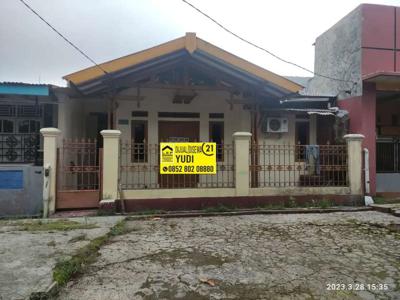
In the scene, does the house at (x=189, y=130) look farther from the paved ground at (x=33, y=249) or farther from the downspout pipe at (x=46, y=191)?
the paved ground at (x=33, y=249)

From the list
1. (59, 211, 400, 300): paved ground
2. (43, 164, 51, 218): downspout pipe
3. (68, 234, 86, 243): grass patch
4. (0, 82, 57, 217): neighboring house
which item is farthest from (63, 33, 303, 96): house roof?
(68, 234, 86, 243): grass patch

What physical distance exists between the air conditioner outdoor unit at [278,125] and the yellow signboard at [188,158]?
316 cm

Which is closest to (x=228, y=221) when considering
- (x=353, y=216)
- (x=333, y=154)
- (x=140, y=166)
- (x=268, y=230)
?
(x=268, y=230)

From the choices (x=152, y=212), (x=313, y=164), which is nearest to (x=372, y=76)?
(x=313, y=164)

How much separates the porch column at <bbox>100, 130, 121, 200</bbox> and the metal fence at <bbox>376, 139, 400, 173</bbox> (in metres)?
8.46

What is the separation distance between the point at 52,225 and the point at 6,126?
15.2 ft

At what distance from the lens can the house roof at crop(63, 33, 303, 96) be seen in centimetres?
891

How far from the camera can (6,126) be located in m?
10.0

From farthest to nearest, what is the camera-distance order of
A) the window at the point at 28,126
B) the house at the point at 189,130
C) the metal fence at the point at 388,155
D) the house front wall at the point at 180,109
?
the metal fence at the point at 388,155
the house front wall at the point at 180,109
the window at the point at 28,126
the house at the point at 189,130

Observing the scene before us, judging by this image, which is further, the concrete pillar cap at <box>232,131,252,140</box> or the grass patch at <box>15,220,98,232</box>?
the concrete pillar cap at <box>232,131,252,140</box>

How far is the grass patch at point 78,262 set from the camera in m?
4.05

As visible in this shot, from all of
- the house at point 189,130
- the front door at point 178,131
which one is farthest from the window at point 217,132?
the front door at point 178,131

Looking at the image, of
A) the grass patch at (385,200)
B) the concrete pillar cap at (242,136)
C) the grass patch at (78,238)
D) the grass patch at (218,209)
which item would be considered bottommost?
the grass patch at (78,238)

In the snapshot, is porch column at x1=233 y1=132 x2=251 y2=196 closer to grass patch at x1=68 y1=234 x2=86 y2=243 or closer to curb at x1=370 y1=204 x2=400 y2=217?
curb at x1=370 y1=204 x2=400 y2=217
